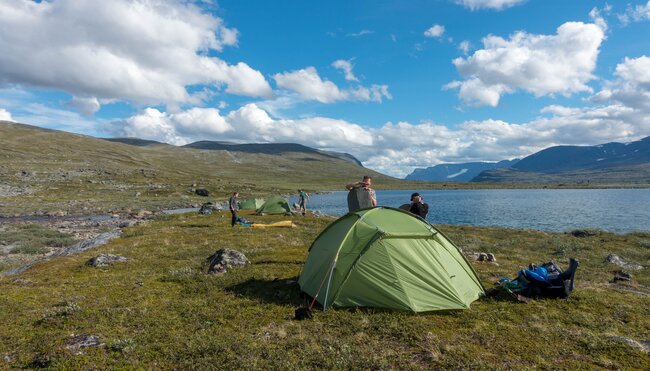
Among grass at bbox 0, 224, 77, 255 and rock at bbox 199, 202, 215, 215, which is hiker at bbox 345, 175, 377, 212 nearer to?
grass at bbox 0, 224, 77, 255

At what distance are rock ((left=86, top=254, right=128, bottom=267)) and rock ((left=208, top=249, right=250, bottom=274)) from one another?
5.61 metres

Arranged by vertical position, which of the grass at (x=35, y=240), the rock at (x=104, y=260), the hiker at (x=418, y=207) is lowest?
the grass at (x=35, y=240)

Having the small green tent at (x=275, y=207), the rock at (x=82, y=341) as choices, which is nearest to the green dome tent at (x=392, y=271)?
the rock at (x=82, y=341)

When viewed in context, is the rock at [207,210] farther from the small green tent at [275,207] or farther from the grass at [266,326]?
the grass at [266,326]

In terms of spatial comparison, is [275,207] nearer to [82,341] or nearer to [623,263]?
[623,263]

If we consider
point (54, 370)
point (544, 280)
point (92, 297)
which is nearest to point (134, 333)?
point (54, 370)

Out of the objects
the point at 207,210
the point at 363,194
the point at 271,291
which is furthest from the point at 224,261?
the point at 207,210

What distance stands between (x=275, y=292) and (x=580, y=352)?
33.3 ft

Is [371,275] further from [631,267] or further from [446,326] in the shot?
[631,267]

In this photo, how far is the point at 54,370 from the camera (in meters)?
8.67

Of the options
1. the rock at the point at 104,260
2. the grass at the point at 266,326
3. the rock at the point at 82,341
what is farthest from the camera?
the rock at the point at 104,260

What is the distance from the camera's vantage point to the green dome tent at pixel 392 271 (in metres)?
12.9

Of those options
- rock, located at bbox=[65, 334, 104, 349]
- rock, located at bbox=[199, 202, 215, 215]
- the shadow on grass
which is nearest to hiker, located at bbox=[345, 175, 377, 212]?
the shadow on grass

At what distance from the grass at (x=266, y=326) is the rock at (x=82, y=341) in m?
0.20
